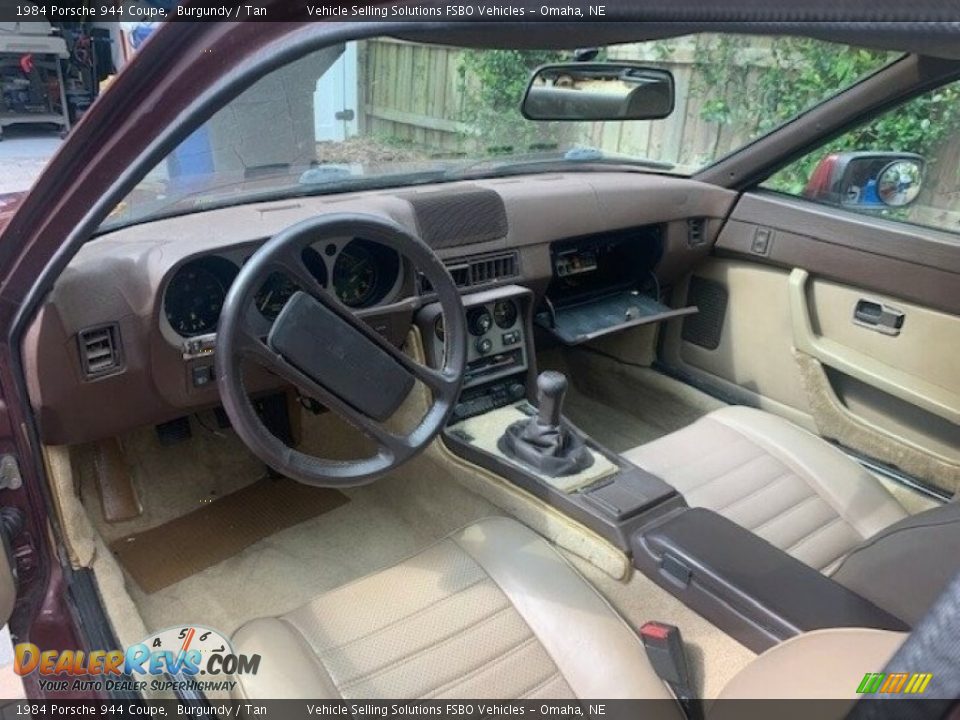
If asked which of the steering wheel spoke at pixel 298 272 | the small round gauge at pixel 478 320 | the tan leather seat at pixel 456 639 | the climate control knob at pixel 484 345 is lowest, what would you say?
the tan leather seat at pixel 456 639

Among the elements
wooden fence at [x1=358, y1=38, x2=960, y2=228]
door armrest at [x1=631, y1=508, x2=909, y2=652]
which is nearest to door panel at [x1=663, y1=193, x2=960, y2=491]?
wooden fence at [x1=358, y1=38, x2=960, y2=228]

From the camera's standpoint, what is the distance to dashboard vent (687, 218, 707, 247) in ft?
8.80

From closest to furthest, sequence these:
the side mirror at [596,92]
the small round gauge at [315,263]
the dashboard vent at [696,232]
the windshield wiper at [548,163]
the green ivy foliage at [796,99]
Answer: the small round gauge at [315,263]
the side mirror at [596,92]
the green ivy foliage at [796,99]
the windshield wiper at [548,163]
the dashboard vent at [696,232]

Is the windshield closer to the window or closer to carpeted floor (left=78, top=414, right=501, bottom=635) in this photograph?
the window

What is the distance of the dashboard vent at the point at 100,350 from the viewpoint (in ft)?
5.37

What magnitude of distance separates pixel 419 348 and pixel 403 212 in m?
0.39

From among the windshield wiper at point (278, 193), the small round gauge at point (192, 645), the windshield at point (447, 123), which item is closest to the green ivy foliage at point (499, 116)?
the windshield at point (447, 123)

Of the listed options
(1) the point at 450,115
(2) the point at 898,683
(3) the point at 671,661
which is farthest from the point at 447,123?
(2) the point at 898,683

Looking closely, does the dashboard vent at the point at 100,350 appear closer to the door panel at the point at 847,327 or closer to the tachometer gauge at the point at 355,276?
the tachometer gauge at the point at 355,276

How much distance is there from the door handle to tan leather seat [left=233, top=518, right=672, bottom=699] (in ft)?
4.35

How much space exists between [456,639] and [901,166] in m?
1.97

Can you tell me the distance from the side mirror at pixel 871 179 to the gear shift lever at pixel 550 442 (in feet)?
3.88

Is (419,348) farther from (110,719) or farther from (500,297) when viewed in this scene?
(110,719)

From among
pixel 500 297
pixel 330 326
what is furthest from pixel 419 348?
pixel 330 326
